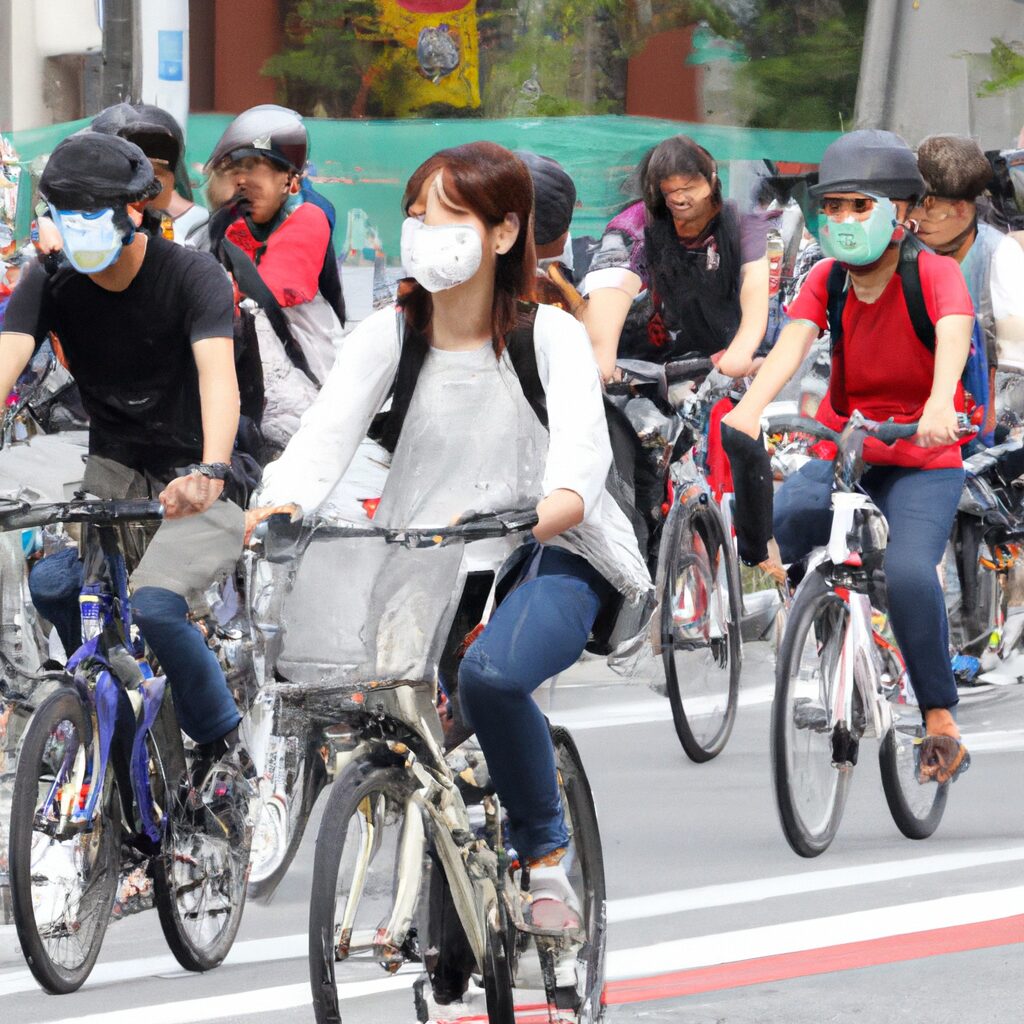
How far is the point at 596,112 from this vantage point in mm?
12977

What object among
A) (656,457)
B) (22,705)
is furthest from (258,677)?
(656,457)

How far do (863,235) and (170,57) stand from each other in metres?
6.73

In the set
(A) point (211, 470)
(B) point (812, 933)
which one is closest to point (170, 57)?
(A) point (211, 470)

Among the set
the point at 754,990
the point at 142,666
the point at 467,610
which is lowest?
the point at 754,990

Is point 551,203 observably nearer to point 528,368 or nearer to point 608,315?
point 608,315

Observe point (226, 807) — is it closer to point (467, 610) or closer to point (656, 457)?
point (467, 610)

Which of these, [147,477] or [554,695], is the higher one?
[147,477]

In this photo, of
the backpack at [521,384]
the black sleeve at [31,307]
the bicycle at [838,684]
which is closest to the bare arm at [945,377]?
the bicycle at [838,684]

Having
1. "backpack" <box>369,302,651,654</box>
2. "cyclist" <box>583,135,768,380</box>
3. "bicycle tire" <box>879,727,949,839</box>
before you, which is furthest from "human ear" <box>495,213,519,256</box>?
"cyclist" <box>583,135,768,380</box>

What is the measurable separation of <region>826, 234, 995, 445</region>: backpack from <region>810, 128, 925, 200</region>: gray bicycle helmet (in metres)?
0.16

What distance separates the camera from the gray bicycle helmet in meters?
6.65

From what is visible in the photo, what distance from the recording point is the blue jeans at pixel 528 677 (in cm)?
434

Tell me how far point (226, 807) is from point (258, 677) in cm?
125

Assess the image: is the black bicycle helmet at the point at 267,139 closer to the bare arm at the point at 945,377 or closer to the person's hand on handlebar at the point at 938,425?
the bare arm at the point at 945,377
